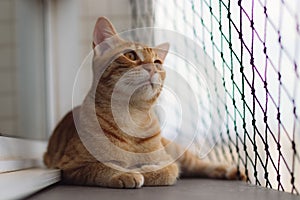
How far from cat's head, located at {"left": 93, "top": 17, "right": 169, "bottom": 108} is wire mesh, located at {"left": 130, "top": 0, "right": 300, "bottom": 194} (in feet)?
0.57

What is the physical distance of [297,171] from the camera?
128cm

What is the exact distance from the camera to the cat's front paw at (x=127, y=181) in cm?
100

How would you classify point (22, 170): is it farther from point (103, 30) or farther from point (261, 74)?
point (261, 74)

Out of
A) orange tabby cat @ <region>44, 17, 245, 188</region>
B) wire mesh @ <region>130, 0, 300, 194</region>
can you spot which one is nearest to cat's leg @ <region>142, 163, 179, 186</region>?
orange tabby cat @ <region>44, 17, 245, 188</region>

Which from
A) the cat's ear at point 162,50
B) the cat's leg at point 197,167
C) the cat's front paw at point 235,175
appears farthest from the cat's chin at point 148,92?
the cat's front paw at point 235,175

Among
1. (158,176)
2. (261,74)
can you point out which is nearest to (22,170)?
(158,176)

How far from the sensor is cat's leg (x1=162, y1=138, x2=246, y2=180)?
1.25 m

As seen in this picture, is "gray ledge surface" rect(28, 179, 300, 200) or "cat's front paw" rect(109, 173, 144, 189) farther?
"cat's front paw" rect(109, 173, 144, 189)

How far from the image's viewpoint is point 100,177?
1.05 metres

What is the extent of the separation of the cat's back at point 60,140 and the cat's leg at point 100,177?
12 centimetres

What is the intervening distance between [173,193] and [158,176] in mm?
134

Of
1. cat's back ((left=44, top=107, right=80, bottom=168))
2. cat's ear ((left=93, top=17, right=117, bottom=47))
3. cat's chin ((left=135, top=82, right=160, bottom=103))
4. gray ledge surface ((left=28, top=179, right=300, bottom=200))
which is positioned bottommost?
gray ledge surface ((left=28, top=179, right=300, bottom=200))

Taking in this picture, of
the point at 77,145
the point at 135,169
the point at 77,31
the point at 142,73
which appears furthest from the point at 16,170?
the point at 77,31

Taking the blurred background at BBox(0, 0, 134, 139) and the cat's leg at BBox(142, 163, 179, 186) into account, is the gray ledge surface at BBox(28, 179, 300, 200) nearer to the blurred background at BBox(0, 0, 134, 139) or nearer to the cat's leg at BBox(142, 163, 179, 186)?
the cat's leg at BBox(142, 163, 179, 186)
